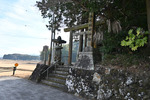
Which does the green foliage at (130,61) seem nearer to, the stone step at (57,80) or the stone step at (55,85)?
the stone step at (55,85)

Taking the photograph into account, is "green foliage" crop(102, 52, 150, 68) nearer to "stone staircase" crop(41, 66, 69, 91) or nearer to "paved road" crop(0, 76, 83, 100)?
"paved road" crop(0, 76, 83, 100)

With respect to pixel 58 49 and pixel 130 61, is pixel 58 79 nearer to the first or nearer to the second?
pixel 58 49

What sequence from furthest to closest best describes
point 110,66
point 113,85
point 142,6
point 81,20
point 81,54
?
point 81,20
point 142,6
point 81,54
point 110,66
point 113,85

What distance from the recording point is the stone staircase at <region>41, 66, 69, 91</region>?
21.0ft

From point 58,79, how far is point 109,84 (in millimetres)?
3678

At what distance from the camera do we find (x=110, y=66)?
15.2ft

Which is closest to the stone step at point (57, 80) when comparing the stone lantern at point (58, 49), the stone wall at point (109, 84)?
the stone wall at point (109, 84)

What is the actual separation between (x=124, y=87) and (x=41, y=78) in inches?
232

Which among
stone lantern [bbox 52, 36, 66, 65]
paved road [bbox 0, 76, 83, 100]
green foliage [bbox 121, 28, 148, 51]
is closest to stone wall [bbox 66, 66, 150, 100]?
paved road [bbox 0, 76, 83, 100]

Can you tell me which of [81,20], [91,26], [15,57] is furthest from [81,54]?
[15,57]

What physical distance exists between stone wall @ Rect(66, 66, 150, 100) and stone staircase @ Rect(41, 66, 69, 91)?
0.64 m

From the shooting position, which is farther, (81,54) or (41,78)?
(41,78)

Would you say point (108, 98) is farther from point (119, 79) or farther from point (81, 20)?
point (81, 20)

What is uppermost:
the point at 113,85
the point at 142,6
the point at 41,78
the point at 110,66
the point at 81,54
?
the point at 142,6
